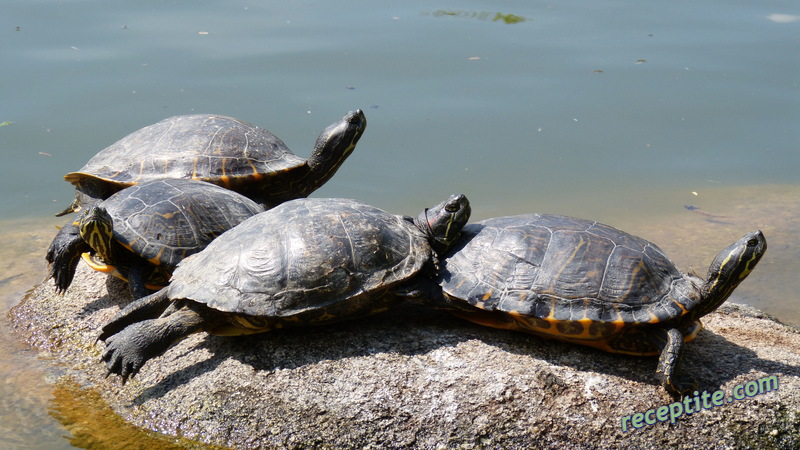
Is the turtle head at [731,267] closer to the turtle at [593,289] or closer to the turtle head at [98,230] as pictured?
the turtle at [593,289]

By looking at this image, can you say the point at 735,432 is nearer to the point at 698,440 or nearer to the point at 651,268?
the point at 698,440

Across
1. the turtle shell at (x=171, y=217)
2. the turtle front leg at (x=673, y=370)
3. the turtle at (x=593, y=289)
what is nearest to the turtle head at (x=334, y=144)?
the turtle shell at (x=171, y=217)

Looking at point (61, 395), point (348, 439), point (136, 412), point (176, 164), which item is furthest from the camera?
point (176, 164)

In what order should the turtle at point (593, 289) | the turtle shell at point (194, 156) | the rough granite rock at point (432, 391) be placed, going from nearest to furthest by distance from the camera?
the rough granite rock at point (432, 391), the turtle at point (593, 289), the turtle shell at point (194, 156)

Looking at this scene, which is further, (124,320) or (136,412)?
(124,320)

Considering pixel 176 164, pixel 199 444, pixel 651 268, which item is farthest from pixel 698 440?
pixel 176 164

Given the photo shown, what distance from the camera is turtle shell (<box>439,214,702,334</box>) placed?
3902 mm

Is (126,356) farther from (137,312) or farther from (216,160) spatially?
(216,160)

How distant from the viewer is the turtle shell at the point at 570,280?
154 inches

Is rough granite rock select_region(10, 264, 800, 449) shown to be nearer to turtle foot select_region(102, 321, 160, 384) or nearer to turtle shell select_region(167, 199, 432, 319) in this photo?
turtle foot select_region(102, 321, 160, 384)

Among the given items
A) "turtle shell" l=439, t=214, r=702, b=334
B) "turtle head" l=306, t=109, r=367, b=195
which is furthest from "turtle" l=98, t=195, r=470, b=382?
"turtle head" l=306, t=109, r=367, b=195

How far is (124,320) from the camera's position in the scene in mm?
4297

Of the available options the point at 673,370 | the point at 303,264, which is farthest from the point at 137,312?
the point at 673,370

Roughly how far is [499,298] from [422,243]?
0.60m
